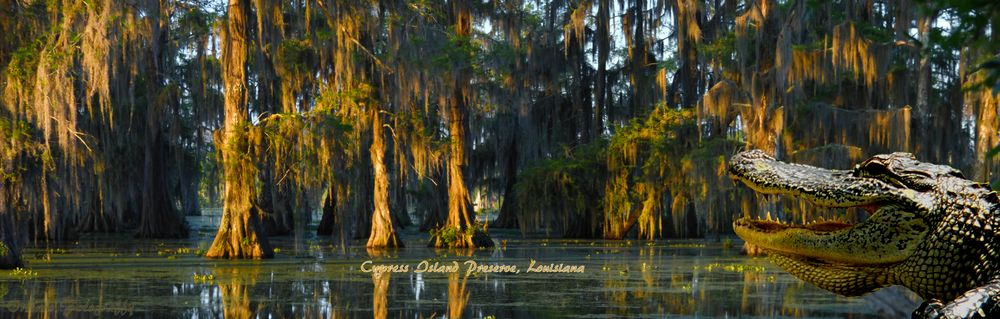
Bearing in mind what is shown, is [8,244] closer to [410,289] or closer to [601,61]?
[410,289]

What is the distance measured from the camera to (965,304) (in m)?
4.54

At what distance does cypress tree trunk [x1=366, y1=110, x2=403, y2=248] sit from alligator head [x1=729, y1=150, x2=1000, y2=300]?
2163 cm

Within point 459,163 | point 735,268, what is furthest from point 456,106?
point 735,268

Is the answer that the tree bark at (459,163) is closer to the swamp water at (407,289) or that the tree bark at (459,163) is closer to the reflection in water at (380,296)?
the swamp water at (407,289)

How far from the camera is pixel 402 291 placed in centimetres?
1384

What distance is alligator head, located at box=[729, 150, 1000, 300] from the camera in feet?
16.7

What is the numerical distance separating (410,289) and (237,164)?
27.8ft

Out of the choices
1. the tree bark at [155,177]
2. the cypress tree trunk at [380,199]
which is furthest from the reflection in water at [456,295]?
the tree bark at [155,177]

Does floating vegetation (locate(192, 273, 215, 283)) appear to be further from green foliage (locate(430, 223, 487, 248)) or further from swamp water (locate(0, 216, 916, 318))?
green foliage (locate(430, 223, 487, 248))

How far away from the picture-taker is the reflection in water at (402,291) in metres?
11.2

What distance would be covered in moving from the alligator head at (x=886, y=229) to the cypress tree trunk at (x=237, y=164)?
16.9m

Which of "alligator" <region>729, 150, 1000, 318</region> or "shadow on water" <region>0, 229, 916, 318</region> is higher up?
"alligator" <region>729, 150, 1000, 318</region>

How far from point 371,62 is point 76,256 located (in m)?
7.24

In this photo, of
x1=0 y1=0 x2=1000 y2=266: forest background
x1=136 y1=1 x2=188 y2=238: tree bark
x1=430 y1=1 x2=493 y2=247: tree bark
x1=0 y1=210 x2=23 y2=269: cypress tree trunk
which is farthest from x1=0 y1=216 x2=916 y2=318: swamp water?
x1=136 y1=1 x2=188 y2=238: tree bark
